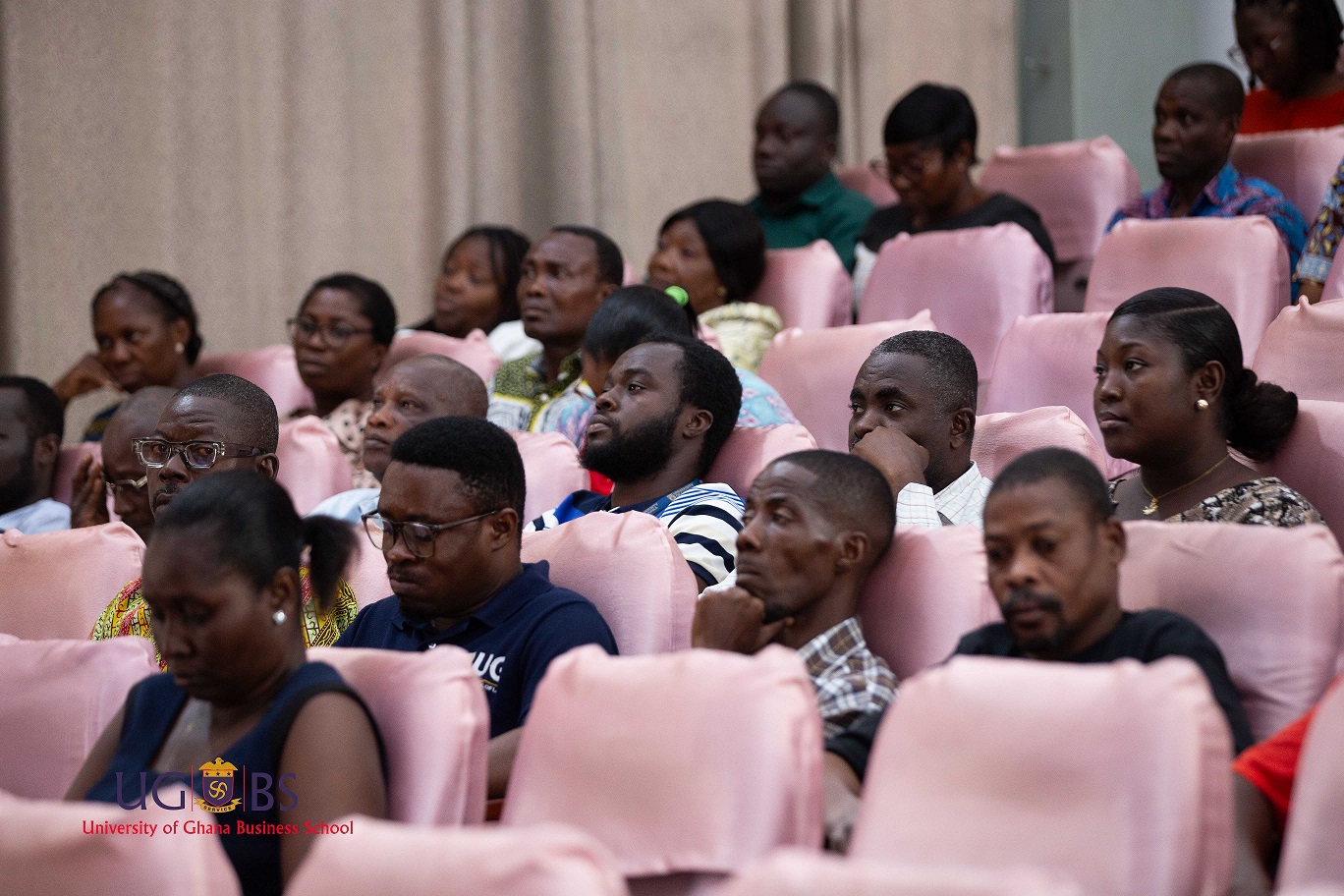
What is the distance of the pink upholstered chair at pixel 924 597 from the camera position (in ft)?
7.13

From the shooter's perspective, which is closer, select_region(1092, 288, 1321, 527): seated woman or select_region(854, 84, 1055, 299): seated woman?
select_region(1092, 288, 1321, 527): seated woman

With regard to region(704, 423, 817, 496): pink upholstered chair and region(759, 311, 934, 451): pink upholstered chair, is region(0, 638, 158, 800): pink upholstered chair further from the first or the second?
region(759, 311, 934, 451): pink upholstered chair

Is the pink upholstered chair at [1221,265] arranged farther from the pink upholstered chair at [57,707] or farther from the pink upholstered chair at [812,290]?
the pink upholstered chair at [57,707]

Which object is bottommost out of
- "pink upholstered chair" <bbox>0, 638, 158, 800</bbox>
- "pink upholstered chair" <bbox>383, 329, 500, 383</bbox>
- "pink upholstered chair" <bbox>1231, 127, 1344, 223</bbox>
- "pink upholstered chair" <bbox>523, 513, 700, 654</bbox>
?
"pink upholstered chair" <bbox>0, 638, 158, 800</bbox>

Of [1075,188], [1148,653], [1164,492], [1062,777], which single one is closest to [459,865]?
[1062,777]

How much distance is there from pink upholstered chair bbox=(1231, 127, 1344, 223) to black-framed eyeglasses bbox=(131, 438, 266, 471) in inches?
114

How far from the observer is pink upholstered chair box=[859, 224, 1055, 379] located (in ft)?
13.1

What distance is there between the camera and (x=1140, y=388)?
260 cm

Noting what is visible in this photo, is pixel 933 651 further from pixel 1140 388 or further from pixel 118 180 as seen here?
pixel 118 180

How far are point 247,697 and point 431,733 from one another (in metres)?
0.26

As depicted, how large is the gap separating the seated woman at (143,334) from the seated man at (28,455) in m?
0.45

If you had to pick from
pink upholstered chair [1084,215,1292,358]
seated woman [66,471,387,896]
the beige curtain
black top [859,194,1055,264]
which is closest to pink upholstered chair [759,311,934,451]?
pink upholstered chair [1084,215,1292,358]

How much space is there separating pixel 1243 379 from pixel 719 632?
1094mm

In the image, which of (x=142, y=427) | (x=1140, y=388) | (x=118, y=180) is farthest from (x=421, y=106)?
(x=1140, y=388)
